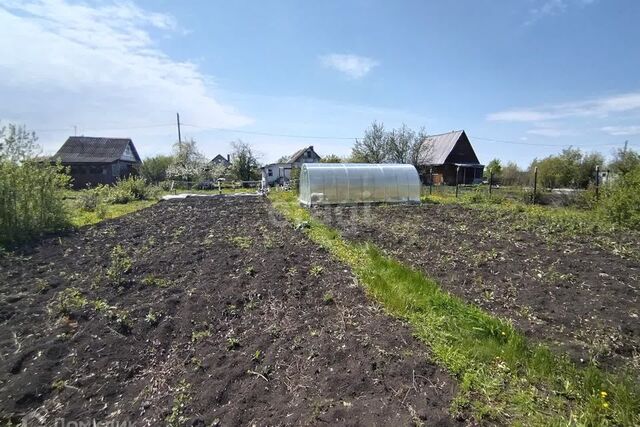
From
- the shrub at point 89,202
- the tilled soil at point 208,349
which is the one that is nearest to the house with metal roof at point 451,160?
the shrub at point 89,202

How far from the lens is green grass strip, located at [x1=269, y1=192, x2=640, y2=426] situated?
2328 millimetres

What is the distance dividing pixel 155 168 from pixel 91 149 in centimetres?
574

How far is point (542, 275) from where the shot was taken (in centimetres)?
504

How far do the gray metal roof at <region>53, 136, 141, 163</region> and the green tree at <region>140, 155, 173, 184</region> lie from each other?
101 inches

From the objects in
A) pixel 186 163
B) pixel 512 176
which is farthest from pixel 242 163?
pixel 512 176

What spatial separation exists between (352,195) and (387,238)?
25.5 feet

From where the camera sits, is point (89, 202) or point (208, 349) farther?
point (89, 202)

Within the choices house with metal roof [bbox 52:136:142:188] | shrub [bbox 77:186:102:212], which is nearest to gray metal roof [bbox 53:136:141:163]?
house with metal roof [bbox 52:136:142:188]

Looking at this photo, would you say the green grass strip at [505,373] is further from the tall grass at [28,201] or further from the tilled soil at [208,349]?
the tall grass at [28,201]

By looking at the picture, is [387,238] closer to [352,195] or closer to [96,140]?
[352,195]

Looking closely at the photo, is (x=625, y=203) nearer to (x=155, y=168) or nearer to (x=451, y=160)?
(x=451, y=160)

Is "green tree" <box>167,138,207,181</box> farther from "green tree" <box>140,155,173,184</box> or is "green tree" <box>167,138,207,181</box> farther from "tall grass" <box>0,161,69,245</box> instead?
"tall grass" <box>0,161,69,245</box>

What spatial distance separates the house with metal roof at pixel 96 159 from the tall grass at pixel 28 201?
22.6 meters

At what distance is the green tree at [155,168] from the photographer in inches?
1363
